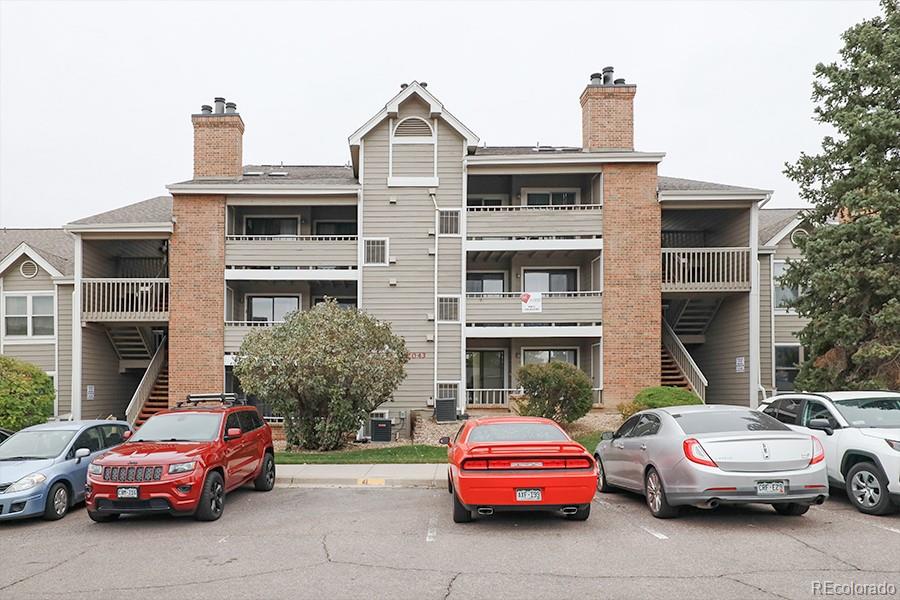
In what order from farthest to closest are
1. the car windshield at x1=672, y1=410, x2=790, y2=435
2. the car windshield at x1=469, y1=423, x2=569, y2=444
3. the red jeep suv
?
the car windshield at x1=469, y1=423, x2=569, y2=444 → the red jeep suv → the car windshield at x1=672, y1=410, x2=790, y2=435

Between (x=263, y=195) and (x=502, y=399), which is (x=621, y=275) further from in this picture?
(x=263, y=195)

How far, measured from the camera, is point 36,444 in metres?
11.5

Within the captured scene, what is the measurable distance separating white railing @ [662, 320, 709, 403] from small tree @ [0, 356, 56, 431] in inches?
777

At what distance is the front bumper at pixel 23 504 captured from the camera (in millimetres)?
9828

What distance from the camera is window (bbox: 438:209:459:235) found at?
931 inches

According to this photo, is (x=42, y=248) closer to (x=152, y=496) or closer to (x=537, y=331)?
(x=537, y=331)

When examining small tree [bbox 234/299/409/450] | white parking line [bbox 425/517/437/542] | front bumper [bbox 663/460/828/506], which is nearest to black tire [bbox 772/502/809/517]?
front bumper [bbox 663/460/828/506]

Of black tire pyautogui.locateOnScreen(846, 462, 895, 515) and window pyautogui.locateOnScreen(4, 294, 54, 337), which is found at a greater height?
window pyautogui.locateOnScreen(4, 294, 54, 337)

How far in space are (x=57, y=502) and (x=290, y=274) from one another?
545 inches

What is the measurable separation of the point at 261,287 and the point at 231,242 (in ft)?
7.94

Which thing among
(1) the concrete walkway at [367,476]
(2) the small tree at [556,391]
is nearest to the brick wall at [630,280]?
(2) the small tree at [556,391]

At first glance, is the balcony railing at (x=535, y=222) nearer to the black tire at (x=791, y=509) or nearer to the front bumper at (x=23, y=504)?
the black tire at (x=791, y=509)

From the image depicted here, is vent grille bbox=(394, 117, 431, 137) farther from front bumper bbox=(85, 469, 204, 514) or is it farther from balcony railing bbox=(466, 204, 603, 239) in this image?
front bumper bbox=(85, 469, 204, 514)

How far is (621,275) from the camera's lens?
23.2 meters
